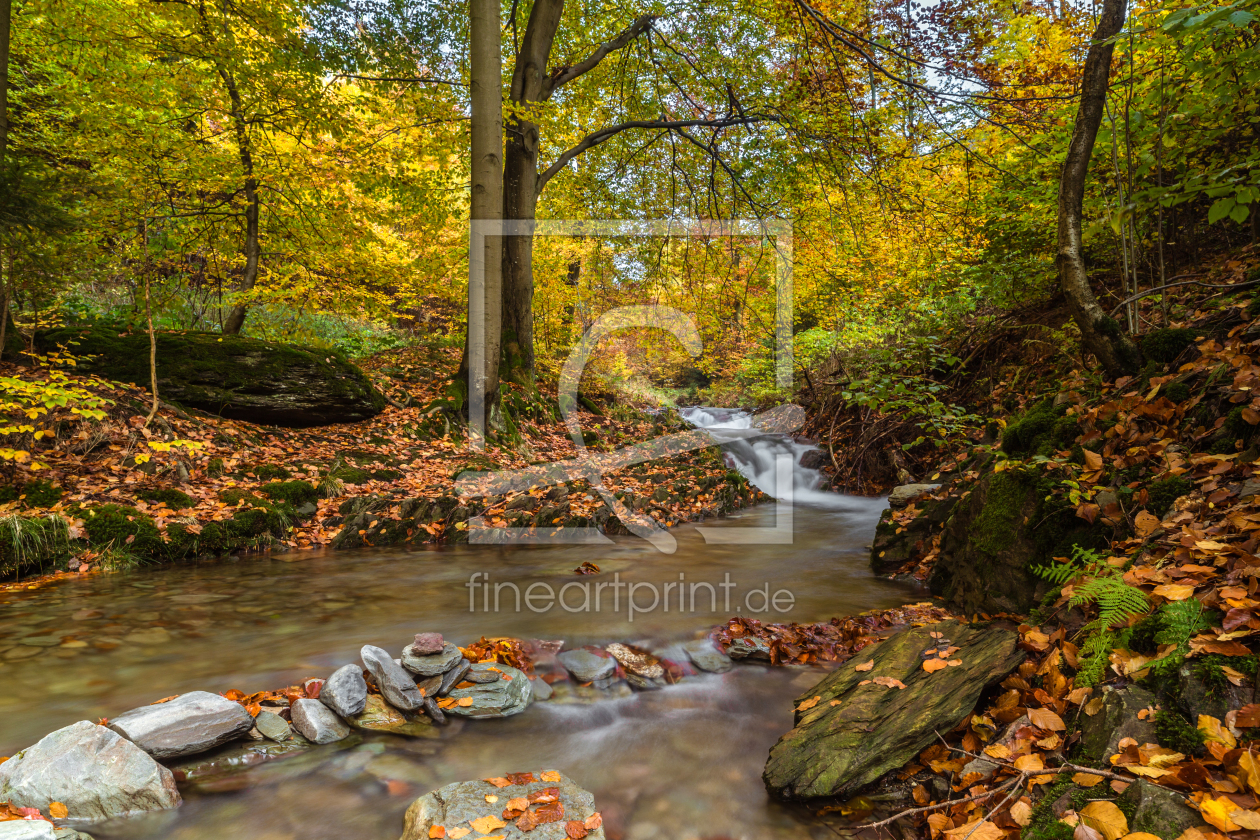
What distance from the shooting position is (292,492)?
6.72 metres

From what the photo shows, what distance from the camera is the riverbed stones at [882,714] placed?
2303 mm

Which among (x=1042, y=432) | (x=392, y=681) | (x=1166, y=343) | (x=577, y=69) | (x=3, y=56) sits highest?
(x=577, y=69)

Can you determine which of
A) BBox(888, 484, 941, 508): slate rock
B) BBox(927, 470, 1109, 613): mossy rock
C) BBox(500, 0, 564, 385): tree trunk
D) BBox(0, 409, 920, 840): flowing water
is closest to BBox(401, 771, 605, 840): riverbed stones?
BBox(0, 409, 920, 840): flowing water

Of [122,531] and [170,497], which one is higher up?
[170,497]

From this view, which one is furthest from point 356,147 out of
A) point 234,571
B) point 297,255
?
point 234,571

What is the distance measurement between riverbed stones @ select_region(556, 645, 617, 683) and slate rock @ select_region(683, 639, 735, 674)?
1.88 feet

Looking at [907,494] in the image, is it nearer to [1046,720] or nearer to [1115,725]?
[1046,720]

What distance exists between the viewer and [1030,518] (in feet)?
11.3

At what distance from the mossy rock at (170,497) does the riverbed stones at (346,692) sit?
4.30 meters

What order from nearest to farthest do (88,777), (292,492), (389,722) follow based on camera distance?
(88,777)
(389,722)
(292,492)

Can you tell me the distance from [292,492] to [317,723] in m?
4.72

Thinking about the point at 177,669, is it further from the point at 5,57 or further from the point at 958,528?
the point at 5,57

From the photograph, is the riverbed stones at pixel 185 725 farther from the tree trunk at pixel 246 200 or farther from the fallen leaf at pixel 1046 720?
the tree trunk at pixel 246 200

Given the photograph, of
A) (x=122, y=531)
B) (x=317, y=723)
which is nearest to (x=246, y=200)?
(x=122, y=531)
